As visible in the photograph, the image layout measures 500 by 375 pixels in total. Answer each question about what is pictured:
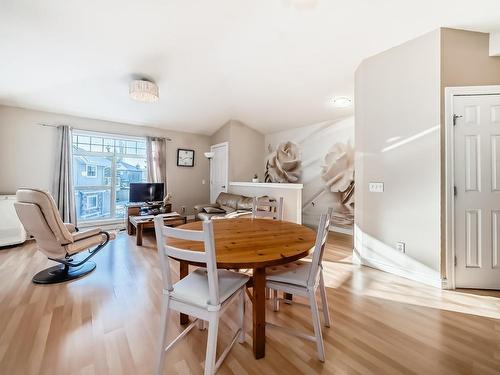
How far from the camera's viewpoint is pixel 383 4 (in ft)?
7.08

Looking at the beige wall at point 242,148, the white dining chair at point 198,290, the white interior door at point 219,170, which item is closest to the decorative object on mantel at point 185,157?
the white interior door at point 219,170

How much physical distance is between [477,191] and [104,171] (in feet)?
20.6

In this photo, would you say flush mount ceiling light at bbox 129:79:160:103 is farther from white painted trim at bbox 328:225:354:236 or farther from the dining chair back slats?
white painted trim at bbox 328:225:354:236

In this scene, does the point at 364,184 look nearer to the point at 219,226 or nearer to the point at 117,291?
the point at 219,226

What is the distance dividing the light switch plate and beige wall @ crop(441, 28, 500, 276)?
0.59 meters

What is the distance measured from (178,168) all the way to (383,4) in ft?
16.5

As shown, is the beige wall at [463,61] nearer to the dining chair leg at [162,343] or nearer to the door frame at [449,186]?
the door frame at [449,186]

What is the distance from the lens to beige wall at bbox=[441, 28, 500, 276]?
2287 millimetres

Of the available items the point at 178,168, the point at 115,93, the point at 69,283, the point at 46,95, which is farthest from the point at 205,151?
the point at 69,283

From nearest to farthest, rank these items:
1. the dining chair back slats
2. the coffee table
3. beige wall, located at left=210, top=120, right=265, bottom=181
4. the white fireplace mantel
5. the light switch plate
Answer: the dining chair back slats, the light switch plate, the coffee table, the white fireplace mantel, beige wall, located at left=210, top=120, right=265, bottom=181

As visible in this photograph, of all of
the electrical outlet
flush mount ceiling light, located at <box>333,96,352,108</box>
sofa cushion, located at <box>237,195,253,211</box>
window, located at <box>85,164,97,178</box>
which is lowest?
the electrical outlet

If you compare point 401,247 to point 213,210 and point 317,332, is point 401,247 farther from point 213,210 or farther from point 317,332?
point 213,210

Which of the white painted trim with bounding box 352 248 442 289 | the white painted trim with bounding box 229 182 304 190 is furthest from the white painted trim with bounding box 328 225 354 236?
the white painted trim with bounding box 352 248 442 289

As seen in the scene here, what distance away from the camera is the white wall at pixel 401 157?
238 centimetres
